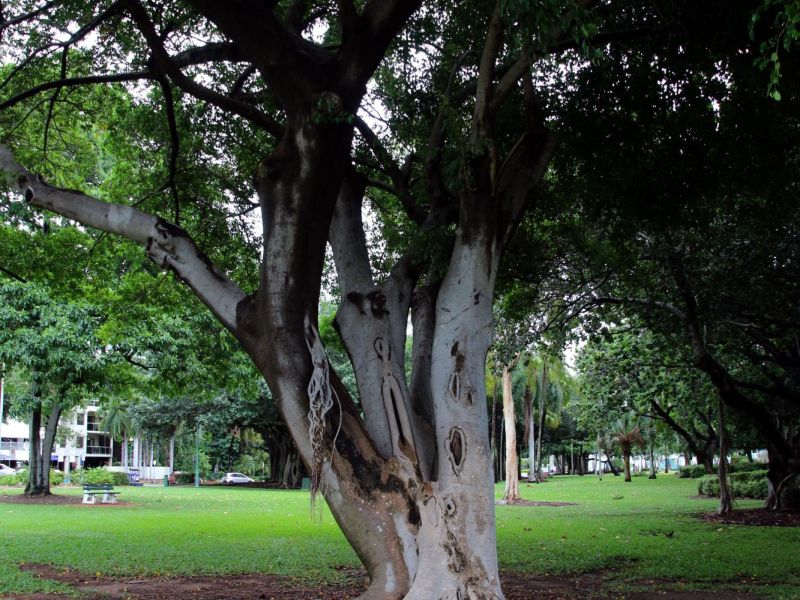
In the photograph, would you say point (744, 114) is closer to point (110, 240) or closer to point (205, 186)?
point (205, 186)

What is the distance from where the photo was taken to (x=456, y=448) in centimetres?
642

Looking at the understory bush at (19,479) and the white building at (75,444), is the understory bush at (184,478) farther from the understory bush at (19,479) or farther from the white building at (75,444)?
the white building at (75,444)

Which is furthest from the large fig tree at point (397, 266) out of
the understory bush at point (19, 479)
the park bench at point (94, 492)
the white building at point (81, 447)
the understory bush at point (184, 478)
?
the white building at point (81, 447)

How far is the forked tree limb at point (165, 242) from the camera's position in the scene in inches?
280

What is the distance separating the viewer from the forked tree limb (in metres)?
7.11

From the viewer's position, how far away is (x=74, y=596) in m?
8.22

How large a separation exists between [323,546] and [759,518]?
1111 centimetres

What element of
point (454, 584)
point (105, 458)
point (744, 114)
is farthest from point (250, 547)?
point (105, 458)

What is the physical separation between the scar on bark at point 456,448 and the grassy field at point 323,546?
4.19 feet

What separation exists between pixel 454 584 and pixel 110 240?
9.63 metres

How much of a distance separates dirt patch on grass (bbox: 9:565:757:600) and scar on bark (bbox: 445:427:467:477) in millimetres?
2538

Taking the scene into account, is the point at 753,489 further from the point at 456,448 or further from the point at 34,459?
the point at 34,459

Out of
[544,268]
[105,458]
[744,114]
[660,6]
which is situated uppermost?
[660,6]

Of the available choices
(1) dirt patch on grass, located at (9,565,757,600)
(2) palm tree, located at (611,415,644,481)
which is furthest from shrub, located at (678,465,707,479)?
(1) dirt patch on grass, located at (9,565,757,600)
